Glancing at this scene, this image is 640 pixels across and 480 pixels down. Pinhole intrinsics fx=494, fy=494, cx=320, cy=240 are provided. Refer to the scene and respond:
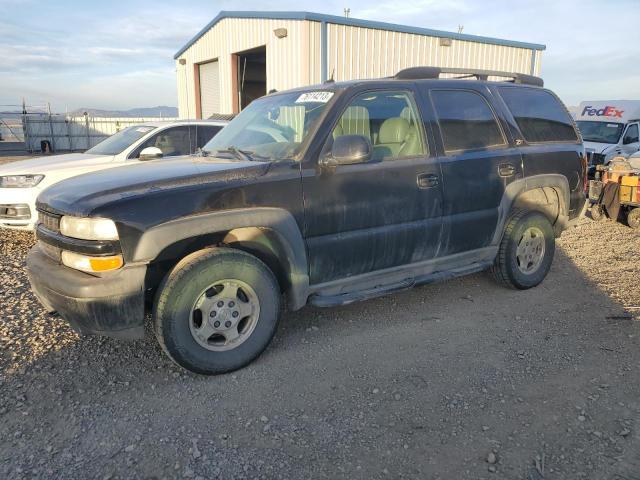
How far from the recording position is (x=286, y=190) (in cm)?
337

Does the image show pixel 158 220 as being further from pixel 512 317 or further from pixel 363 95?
pixel 512 317

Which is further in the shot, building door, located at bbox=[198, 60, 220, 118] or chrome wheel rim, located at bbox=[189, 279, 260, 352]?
building door, located at bbox=[198, 60, 220, 118]

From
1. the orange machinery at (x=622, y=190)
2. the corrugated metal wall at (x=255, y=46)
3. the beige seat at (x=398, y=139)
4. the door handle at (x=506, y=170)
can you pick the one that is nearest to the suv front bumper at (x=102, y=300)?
the beige seat at (x=398, y=139)

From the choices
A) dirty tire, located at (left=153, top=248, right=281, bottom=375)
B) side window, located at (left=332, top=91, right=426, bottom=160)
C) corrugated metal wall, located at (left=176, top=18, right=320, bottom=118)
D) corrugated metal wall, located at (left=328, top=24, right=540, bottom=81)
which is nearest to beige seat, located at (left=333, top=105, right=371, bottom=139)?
side window, located at (left=332, top=91, right=426, bottom=160)

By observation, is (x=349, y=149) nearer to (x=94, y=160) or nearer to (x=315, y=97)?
(x=315, y=97)

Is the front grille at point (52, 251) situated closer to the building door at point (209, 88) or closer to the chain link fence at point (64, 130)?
the building door at point (209, 88)

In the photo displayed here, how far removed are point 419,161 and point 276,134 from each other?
1161mm

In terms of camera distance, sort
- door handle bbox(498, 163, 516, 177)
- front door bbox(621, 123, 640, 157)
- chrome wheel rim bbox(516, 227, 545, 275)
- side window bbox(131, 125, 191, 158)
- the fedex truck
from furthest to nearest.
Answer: front door bbox(621, 123, 640, 157) → the fedex truck → side window bbox(131, 125, 191, 158) → chrome wheel rim bbox(516, 227, 545, 275) → door handle bbox(498, 163, 516, 177)

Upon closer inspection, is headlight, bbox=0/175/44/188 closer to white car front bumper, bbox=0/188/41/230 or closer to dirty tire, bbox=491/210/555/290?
white car front bumper, bbox=0/188/41/230

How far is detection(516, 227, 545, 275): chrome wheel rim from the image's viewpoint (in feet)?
15.8

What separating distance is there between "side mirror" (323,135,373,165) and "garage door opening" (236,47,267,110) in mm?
11516

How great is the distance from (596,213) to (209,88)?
1386cm

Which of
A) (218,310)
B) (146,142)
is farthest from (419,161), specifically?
(146,142)

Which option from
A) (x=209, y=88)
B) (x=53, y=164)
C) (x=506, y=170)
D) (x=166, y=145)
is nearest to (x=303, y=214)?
(x=506, y=170)
